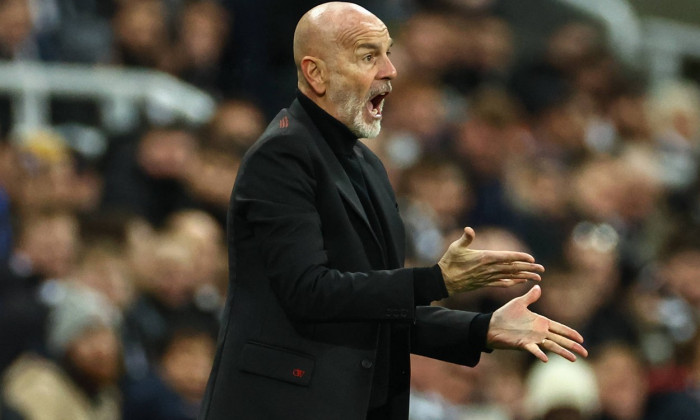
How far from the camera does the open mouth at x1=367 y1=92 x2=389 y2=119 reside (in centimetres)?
334

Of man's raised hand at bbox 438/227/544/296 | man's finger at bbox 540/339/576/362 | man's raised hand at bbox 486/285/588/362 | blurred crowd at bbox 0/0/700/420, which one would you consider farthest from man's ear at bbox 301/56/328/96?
blurred crowd at bbox 0/0/700/420

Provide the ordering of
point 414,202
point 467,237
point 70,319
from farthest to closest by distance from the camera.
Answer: point 414,202, point 70,319, point 467,237

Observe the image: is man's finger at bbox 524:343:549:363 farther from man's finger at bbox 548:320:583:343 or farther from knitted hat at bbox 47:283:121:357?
knitted hat at bbox 47:283:121:357

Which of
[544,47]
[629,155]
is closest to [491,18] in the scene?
[544,47]

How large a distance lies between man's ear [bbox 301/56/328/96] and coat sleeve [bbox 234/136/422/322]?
0.60 ft

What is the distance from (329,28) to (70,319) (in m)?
3.10

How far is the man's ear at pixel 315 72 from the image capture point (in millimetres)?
3322

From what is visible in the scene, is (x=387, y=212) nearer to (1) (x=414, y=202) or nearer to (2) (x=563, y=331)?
(2) (x=563, y=331)

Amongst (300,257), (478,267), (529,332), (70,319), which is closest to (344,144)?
(300,257)

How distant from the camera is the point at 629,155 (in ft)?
30.1

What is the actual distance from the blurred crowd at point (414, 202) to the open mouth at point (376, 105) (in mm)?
2695

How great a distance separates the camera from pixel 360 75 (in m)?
3.30

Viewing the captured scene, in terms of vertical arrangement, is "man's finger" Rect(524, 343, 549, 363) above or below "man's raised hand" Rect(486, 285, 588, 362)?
below

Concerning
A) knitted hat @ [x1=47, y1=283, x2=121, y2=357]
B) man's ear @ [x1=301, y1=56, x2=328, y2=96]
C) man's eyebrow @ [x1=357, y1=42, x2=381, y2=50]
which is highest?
man's eyebrow @ [x1=357, y1=42, x2=381, y2=50]
